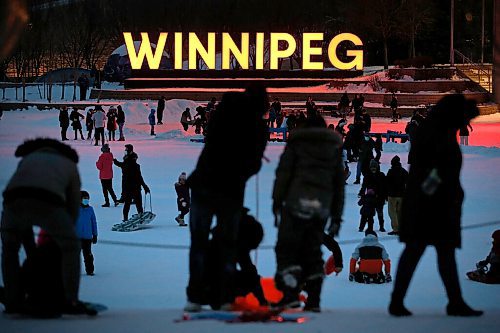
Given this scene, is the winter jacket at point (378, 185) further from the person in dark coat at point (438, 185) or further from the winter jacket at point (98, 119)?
the winter jacket at point (98, 119)

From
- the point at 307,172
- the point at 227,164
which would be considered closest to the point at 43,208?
the point at 227,164

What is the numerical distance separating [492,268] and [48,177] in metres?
6.92

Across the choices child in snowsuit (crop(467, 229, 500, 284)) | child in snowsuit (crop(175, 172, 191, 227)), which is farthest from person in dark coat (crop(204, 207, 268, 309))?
child in snowsuit (crop(175, 172, 191, 227))

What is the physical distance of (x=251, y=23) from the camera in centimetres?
7944

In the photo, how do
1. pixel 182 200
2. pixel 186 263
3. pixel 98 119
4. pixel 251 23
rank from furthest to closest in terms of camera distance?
pixel 251 23 < pixel 98 119 < pixel 182 200 < pixel 186 263

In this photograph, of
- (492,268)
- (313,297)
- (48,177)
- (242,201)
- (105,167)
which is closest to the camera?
(48,177)

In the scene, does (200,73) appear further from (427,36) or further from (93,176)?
(93,176)

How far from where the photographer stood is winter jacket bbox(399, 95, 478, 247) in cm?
683

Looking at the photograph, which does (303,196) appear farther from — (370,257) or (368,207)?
(368,207)

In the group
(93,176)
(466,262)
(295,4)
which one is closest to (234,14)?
(295,4)

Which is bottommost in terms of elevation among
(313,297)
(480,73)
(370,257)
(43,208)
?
(370,257)

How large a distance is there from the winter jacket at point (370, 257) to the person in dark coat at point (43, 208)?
5.50 m

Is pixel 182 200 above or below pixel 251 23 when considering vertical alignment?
below

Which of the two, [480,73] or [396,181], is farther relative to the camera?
[480,73]
